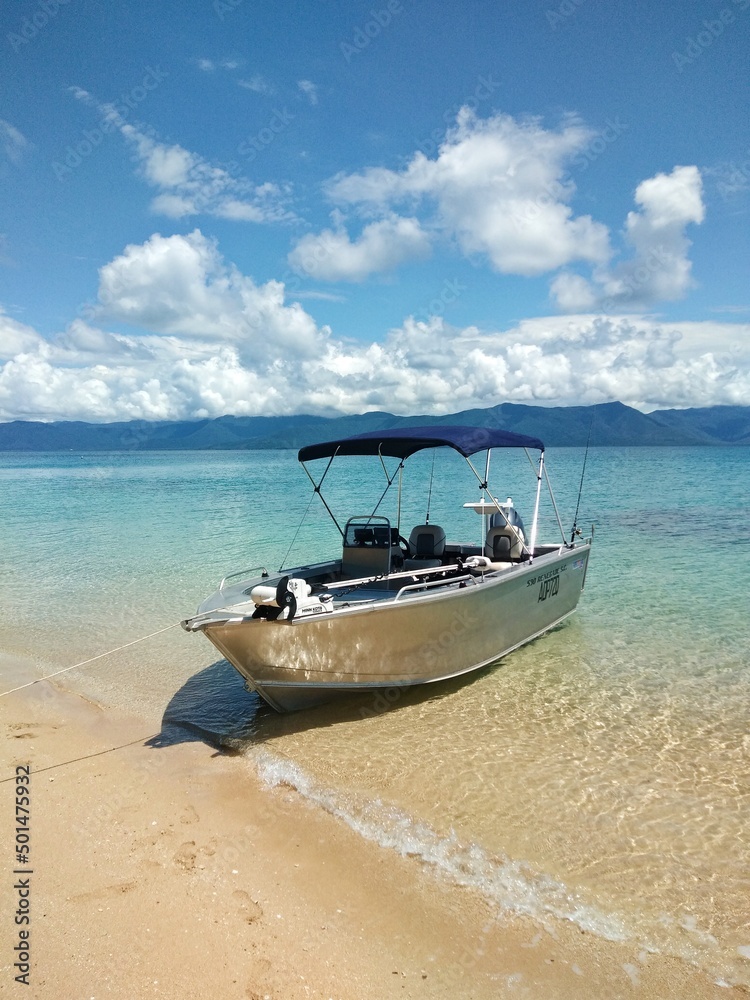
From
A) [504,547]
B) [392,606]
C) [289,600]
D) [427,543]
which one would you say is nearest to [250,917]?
[289,600]

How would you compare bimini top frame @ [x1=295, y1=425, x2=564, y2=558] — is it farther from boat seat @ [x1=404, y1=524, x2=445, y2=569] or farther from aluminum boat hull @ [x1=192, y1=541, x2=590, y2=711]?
aluminum boat hull @ [x1=192, y1=541, x2=590, y2=711]

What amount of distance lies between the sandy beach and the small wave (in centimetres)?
10

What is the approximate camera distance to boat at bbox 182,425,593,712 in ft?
21.1

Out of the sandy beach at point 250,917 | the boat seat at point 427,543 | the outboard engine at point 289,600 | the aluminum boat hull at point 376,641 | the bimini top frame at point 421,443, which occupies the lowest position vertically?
the sandy beach at point 250,917

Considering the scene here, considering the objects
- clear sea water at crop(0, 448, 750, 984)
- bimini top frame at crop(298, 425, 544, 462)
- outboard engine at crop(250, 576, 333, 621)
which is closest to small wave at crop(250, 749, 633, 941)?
clear sea water at crop(0, 448, 750, 984)

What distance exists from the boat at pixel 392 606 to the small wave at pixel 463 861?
1.18 meters

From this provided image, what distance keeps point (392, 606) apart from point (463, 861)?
2684 mm

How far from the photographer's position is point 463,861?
472 centimetres

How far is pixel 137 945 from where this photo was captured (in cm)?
379

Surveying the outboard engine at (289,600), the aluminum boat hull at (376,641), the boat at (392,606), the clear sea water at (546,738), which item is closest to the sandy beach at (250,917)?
the clear sea water at (546,738)

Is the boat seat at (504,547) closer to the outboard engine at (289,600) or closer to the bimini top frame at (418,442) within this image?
the bimini top frame at (418,442)

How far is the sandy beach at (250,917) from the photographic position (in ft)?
11.7

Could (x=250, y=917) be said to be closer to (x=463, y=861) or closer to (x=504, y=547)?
(x=463, y=861)

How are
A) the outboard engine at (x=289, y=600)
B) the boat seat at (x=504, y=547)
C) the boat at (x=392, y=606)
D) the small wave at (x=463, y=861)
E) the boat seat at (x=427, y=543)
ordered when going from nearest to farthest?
the small wave at (x=463, y=861), the outboard engine at (x=289, y=600), the boat at (x=392, y=606), the boat seat at (x=504, y=547), the boat seat at (x=427, y=543)
